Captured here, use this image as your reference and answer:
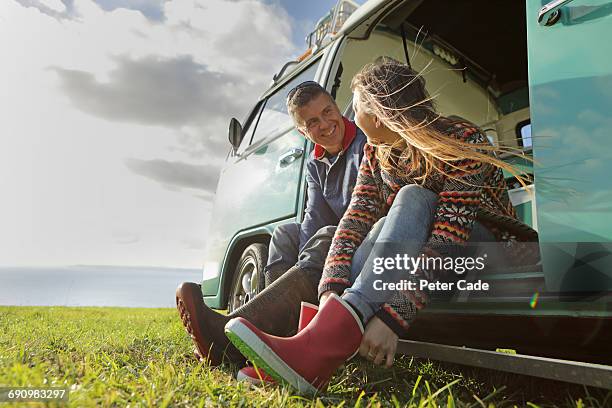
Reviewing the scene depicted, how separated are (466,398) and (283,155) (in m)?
1.59

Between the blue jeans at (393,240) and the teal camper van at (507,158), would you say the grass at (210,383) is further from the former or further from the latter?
the blue jeans at (393,240)

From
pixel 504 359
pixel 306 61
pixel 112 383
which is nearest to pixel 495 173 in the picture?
pixel 504 359

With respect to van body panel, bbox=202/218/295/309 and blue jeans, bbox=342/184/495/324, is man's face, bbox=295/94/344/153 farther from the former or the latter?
van body panel, bbox=202/218/295/309

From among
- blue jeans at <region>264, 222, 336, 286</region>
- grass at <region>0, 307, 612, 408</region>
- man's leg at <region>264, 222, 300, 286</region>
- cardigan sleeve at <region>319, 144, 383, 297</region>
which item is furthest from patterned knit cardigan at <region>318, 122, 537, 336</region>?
man's leg at <region>264, 222, 300, 286</region>

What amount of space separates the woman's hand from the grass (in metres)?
0.11

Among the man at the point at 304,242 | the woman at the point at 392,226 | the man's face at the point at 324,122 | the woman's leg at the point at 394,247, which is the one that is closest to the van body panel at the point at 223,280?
the man at the point at 304,242

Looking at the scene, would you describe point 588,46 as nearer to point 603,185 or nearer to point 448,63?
point 603,185

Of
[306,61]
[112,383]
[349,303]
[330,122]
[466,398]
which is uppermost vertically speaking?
[306,61]

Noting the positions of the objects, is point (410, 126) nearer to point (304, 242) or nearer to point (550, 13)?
point (550, 13)

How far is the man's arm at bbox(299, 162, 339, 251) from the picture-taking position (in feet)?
6.81

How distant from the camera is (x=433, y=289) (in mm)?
1369

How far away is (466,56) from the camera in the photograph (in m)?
3.20

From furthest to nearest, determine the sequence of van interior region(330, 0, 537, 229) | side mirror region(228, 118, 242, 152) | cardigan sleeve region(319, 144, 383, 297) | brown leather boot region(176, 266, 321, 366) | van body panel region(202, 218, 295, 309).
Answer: side mirror region(228, 118, 242, 152), van body panel region(202, 218, 295, 309), van interior region(330, 0, 537, 229), brown leather boot region(176, 266, 321, 366), cardigan sleeve region(319, 144, 383, 297)

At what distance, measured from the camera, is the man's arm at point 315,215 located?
2076mm
